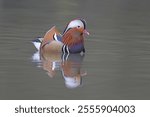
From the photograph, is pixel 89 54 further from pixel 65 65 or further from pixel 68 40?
pixel 65 65

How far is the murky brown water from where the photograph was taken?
8914 mm

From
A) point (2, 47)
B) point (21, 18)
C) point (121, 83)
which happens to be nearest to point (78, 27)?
point (2, 47)

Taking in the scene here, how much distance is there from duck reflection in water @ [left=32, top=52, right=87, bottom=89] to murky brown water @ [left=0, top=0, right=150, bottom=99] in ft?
0.18

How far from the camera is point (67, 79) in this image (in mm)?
9562

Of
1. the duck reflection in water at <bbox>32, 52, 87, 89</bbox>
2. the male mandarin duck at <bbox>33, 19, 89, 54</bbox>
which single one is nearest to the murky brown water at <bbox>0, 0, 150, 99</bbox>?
the duck reflection in water at <bbox>32, 52, 87, 89</bbox>

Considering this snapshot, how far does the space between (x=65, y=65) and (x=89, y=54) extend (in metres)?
0.88

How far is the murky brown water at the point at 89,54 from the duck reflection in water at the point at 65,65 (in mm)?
56

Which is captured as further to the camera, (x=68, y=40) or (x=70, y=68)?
(x=68, y=40)

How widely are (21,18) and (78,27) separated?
4.79 m

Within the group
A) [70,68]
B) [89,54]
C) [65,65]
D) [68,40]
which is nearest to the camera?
[70,68]

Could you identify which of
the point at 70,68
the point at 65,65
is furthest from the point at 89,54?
the point at 70,68

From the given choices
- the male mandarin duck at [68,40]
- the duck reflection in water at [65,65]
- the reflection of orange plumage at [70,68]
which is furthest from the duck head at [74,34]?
the reflection of orange plumage at [70,68]

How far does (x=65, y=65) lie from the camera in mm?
10469

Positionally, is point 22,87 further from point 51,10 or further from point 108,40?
point 51,10
